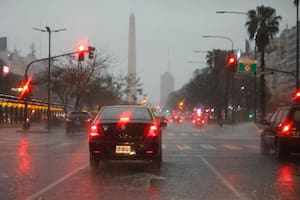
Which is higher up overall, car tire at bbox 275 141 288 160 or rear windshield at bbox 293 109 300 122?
rear windshield at bbox 293 109 300 122

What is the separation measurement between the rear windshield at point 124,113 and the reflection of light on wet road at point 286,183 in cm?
369

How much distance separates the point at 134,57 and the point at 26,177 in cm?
10065

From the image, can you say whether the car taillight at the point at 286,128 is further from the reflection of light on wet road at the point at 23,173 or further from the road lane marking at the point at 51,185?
the reflection of light on wet road at the point at 23,173

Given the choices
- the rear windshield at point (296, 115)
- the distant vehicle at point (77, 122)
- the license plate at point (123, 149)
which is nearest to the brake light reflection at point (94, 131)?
the license plate at point (123, 149)

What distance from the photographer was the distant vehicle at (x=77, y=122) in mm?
43125

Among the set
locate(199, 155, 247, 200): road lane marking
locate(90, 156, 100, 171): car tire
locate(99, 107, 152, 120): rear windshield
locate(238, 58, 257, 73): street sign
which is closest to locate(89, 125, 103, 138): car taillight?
locate(99, 107, 152, 120): rear windshield

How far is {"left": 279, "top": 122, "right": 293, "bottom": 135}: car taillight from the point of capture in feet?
60.9

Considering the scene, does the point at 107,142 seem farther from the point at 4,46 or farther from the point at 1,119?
the point at 4,46

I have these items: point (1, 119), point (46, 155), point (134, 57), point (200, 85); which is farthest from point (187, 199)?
point (134, 57)

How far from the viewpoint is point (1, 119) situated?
65.2 meters

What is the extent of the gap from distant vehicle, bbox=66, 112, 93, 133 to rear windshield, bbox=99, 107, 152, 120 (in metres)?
27.7

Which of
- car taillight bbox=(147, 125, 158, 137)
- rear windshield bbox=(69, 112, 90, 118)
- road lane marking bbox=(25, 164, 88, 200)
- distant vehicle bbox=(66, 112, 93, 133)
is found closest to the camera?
road lane marking bbox=(25, 164, 88, 200)

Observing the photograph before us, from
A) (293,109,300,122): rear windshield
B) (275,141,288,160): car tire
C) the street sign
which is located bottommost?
(275,141,288,160): car tire

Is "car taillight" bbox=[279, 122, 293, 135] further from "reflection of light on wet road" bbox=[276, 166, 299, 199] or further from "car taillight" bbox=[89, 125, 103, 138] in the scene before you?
"car taillight" bbox=[89, 125, 103, 138]
